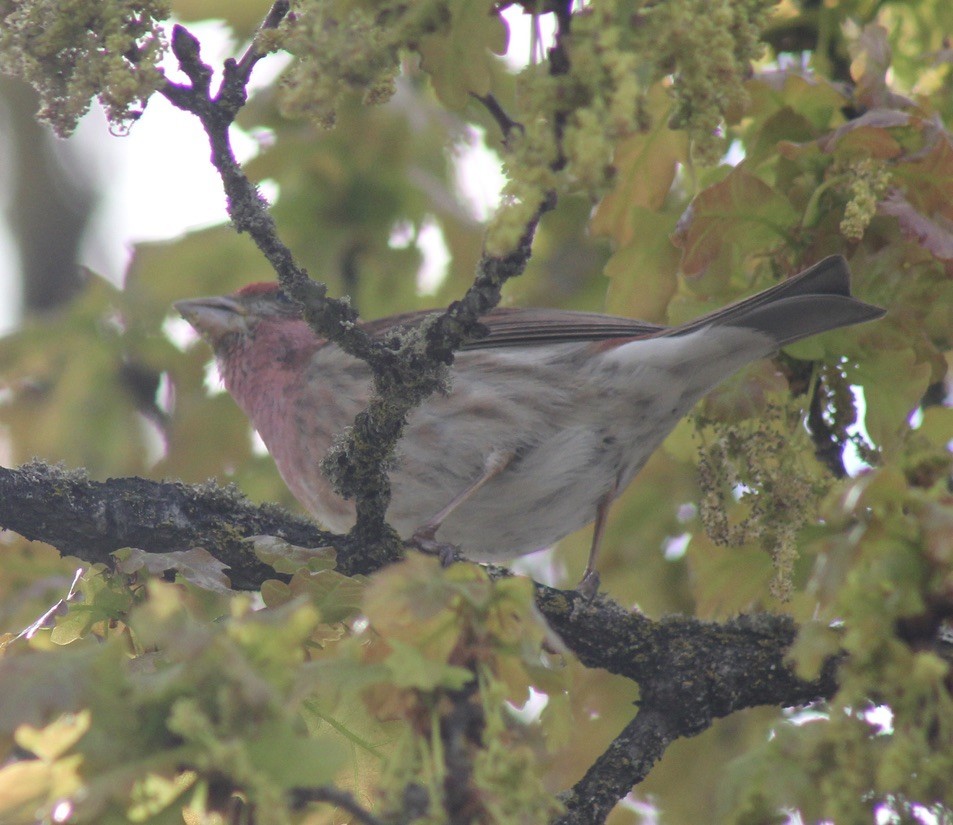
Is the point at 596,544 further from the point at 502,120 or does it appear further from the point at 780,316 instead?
the point at 502,120

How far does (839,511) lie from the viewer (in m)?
1.84

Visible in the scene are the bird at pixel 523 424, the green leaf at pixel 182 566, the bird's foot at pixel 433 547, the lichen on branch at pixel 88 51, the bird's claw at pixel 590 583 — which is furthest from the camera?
the bird at pixel 523 424

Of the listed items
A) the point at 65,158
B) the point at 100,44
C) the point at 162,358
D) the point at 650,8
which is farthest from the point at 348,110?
the point at 65,158

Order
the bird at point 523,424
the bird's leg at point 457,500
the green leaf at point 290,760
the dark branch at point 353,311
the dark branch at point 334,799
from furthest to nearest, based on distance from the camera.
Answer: the bird at point 523,424 → the bird's leg at point 457,500 → the dark branch at point 353,311 → the dark branch at point 334,799 → the green leaf at point 290,760

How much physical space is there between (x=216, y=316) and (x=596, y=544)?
2.06 m

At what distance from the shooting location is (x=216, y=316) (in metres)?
5.28

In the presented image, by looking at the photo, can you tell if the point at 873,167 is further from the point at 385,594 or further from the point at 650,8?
the point at 385,594

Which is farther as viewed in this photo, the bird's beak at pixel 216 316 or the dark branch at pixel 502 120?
the bird's beak at pixel 216 316

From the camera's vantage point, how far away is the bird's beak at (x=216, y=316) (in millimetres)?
5273

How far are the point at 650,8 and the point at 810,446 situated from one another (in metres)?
1.95

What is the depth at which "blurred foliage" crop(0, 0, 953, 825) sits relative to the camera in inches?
68.9

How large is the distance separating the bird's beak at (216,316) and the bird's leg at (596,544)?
1.84 meters

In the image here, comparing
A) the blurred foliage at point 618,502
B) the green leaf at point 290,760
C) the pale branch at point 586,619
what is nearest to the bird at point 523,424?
the blurred foliage at point 618,502

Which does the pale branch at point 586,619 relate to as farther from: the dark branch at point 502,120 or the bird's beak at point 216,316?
the bird's beak at point 216,316
